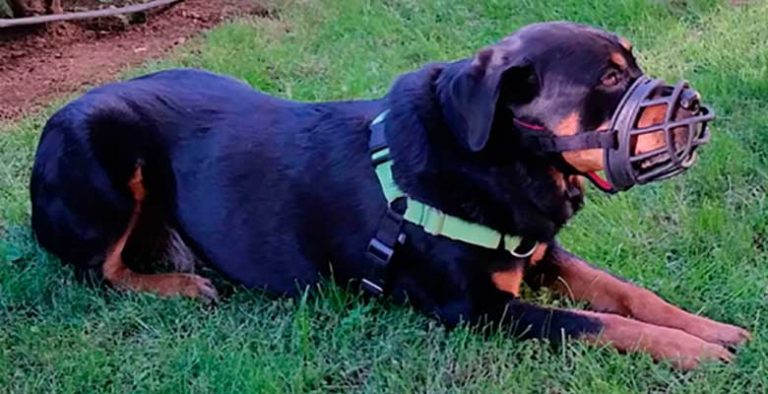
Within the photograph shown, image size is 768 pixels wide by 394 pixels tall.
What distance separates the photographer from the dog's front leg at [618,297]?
3.47m

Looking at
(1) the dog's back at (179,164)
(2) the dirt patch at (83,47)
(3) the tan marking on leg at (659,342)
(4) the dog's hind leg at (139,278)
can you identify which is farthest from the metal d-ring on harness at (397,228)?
(2) the dirt patch at (83,47)

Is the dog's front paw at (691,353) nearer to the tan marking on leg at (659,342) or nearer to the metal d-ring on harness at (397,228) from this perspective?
the tan marking on leg at (659,342)

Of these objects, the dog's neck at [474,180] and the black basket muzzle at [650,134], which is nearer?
the black basket muzzle at [650,134]

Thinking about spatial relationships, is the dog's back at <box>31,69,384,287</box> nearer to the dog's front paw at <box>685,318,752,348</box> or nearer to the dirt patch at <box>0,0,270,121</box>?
the dog's front paw at <box>685,318,752,348</box>

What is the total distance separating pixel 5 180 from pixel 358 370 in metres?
2.31

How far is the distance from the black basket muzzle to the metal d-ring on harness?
429 mm

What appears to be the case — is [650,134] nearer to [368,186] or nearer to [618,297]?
[618,297]

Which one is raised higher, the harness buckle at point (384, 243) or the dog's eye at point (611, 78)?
the dog's eye at point (611, 78)

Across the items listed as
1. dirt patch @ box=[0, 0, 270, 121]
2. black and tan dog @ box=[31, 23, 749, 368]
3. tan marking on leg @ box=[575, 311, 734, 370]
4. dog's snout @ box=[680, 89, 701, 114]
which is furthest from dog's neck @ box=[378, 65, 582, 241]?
dirt patch @ box=[0, 0, 270, 121]

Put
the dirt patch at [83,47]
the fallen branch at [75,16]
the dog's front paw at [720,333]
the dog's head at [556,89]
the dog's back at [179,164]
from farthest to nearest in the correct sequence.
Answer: the dirt patch at [83,47] < the fallen branch at [75,16] < the dog's back at [179,164] < the dog's front paw at [720,333] < the dog's head at [556,89]

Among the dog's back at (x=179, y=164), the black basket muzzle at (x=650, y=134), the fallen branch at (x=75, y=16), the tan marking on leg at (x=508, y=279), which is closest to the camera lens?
the black basket muzzle at (x=650, y=134)

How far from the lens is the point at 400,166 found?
3.61 m

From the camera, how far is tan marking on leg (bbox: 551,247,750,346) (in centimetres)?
347

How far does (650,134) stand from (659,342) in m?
0.63
